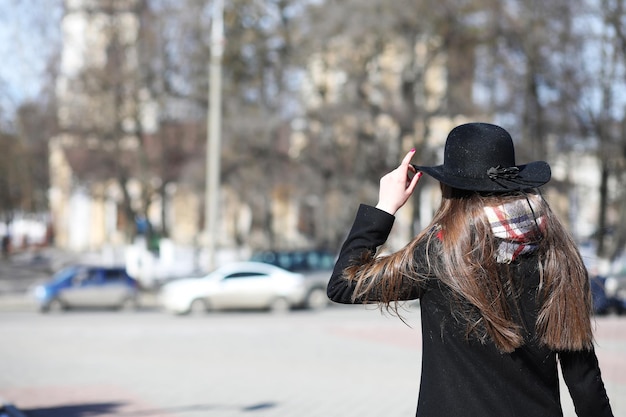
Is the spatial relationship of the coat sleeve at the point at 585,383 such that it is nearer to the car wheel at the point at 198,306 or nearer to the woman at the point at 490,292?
the woman at the point at 490,292

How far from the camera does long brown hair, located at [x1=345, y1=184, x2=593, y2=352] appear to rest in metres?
2.74

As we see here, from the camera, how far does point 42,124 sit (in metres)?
36.7

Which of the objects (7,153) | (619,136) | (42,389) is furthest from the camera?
(7,153)

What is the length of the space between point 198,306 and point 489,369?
25.1m

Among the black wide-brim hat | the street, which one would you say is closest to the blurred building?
the street

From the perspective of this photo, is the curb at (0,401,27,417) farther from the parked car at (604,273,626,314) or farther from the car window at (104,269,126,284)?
the car window at (104,269,126,284)

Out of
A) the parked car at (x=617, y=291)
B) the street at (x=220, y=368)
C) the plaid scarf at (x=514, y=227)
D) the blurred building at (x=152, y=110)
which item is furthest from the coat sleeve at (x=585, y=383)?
the blurred building at (x=152, y=110)

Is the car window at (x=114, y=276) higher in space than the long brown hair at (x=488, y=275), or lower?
lower

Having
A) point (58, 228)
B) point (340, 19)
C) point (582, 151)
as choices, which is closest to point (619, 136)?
point (582, 151)

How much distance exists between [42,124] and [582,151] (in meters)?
21.4

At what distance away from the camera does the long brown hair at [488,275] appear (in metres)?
2.74

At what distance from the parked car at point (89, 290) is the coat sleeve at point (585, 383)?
26827 mm

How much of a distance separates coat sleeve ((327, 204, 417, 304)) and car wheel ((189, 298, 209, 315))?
974 inches

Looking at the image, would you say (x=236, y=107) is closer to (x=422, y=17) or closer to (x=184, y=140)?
(x=184, y=140)
